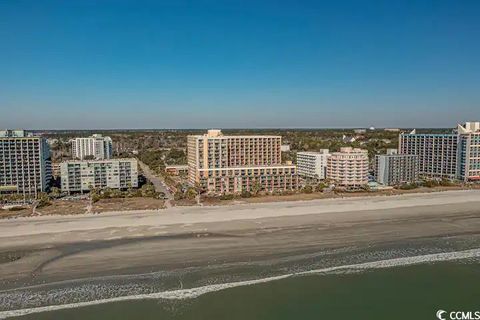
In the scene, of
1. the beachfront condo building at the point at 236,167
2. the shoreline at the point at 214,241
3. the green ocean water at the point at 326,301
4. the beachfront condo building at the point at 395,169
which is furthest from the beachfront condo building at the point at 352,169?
the green ocean water at the point at 326,301

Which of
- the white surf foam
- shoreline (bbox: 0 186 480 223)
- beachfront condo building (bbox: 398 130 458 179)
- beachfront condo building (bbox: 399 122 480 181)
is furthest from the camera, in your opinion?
beachfront condo building (bbox: 398 130 458 179)

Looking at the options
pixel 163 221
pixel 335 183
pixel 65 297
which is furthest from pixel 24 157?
pixel 335 183

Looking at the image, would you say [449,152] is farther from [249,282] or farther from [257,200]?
[249,282]

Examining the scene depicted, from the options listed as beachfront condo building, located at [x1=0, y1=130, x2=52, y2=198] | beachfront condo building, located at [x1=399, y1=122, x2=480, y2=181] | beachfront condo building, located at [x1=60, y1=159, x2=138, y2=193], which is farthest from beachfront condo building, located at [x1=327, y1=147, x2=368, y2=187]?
beachfront condo building, located at [x1=0, y1=130, x2=52, y2=198]

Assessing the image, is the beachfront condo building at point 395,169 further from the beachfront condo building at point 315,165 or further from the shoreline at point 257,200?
the beachfront condo building at point 315,165

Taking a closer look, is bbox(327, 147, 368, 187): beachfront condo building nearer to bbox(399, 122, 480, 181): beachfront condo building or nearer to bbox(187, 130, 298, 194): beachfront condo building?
bbox(187, 130, 298, 194): beachfront condo building
